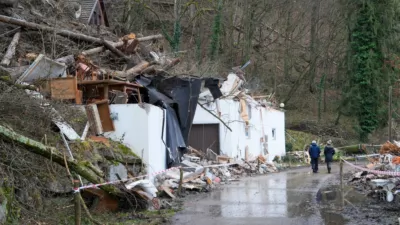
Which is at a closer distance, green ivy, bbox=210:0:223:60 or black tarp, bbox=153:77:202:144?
black tarp, bbox=153:77:202:144

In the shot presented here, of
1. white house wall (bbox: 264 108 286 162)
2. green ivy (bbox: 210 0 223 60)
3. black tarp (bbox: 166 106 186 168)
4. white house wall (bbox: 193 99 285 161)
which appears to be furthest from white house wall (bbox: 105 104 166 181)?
green ivy (bbox: 210 0 223 60)

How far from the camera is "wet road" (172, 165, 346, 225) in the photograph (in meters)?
11.4

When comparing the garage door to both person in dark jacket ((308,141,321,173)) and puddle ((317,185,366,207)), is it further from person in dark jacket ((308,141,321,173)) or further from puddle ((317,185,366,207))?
puddle ((317,185,366,207))

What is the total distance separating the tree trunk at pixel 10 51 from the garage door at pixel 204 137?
9.74 m

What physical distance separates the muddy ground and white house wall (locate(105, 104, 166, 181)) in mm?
1866

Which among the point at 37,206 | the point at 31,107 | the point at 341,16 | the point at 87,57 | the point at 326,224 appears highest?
the point at 341,16

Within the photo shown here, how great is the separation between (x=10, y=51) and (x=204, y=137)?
10.9 meters

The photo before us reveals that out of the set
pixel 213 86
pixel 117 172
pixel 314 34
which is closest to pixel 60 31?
pixel 117 172

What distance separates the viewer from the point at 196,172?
18109mm

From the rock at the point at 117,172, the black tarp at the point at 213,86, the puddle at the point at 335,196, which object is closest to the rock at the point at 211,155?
the black tarp at the point at 213,86

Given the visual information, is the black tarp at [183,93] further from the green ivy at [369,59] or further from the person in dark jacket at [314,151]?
the green ivy at [369,59]

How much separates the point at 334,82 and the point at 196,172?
32.1 metres

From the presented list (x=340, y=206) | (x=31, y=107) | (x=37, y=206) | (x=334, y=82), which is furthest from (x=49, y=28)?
(x=334, y=82)

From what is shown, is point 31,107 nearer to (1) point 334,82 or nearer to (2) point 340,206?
(2) point 340,206
